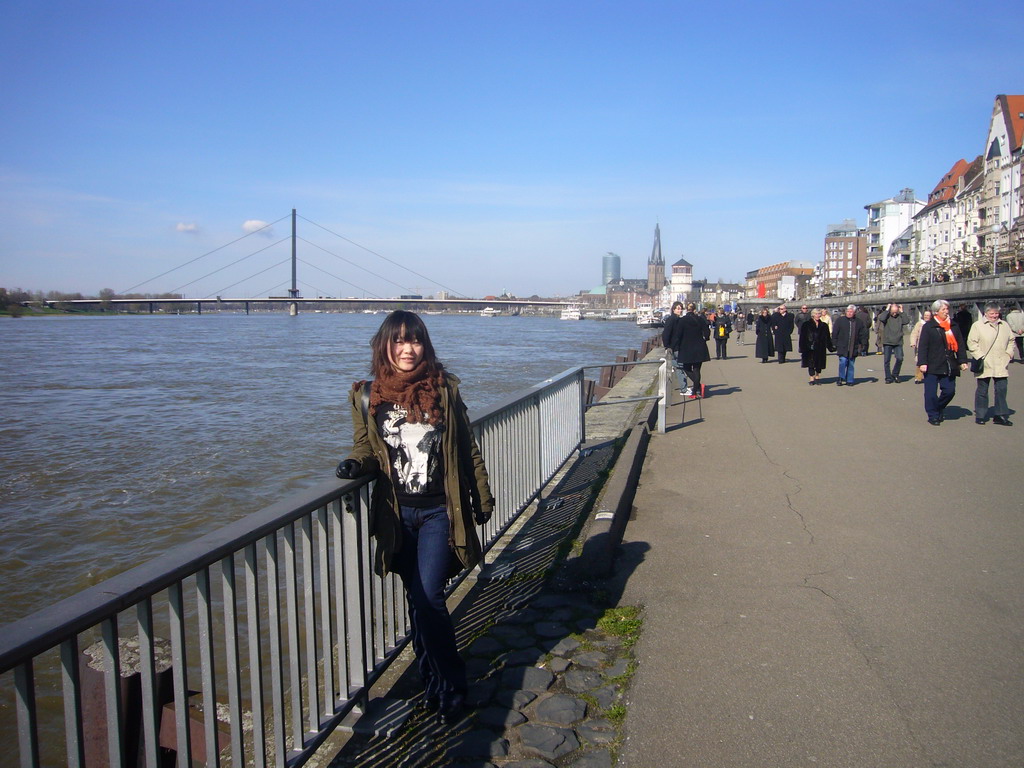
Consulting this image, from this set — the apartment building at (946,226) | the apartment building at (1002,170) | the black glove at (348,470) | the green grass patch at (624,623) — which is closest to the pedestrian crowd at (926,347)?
the green grass patch at (624,623)

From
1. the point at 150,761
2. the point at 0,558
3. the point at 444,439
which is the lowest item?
the point at 0,558

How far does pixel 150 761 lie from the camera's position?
7.24 feet

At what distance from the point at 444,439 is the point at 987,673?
272cm

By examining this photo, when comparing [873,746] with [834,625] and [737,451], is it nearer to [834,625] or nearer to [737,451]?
[834,625]

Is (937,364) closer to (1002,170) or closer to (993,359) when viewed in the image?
(993,359)

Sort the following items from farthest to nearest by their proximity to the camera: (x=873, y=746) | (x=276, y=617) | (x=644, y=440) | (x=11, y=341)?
(x=11, y=341) < (x=644, y=440) < (x=873, y=746) < (x=276, y=617)

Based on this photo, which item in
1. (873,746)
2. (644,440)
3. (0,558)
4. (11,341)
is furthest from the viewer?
(11,341)

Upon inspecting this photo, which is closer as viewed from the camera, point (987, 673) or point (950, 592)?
point (987, 673)

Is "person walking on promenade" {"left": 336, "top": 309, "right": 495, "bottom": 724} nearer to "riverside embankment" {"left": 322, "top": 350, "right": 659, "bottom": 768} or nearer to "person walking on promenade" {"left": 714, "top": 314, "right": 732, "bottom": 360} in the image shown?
"riverside embankment" {"left": 322, "top": 350, "right": 659, "bottom": 768}

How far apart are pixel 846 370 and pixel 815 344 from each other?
81 cm

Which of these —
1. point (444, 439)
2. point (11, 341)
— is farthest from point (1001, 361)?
point (11, 341)

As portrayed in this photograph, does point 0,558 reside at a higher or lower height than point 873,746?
lower

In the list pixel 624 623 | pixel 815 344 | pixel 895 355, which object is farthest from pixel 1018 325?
pixel 624 623

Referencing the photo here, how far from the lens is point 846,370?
1700 centimetres
